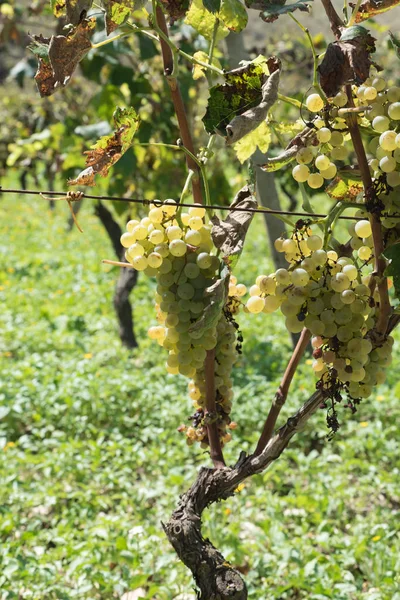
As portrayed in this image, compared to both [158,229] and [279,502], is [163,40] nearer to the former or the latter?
[158,229]

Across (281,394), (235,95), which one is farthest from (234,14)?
(281,394)

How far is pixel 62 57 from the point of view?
1.05m

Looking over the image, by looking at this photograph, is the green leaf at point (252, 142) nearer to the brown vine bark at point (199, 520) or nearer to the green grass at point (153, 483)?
the brown vine bark at point (199, 520)

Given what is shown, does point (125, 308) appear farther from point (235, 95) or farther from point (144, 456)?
point (235, 95)

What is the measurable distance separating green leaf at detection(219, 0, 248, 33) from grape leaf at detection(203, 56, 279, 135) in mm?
147

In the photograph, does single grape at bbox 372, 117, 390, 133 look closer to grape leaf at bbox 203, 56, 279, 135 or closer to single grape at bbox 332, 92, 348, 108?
single grape at bbox 332, 92, 348, 108

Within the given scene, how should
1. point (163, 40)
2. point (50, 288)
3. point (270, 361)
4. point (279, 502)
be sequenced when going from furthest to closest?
point (50, 288) < point (270, 361) < point (279, 502) < point (163, 40)

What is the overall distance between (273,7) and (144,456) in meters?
2.35

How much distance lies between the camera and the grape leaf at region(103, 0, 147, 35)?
1.06 metres

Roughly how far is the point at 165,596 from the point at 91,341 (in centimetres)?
299

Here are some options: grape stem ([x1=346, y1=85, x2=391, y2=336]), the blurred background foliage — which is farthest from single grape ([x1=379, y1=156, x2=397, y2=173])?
the blurred background foliage

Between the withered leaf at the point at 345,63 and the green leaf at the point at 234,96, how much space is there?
0.15 m

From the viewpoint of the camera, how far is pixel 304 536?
8.27ft

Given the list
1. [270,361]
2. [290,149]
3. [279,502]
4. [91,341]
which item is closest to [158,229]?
[290,149]
